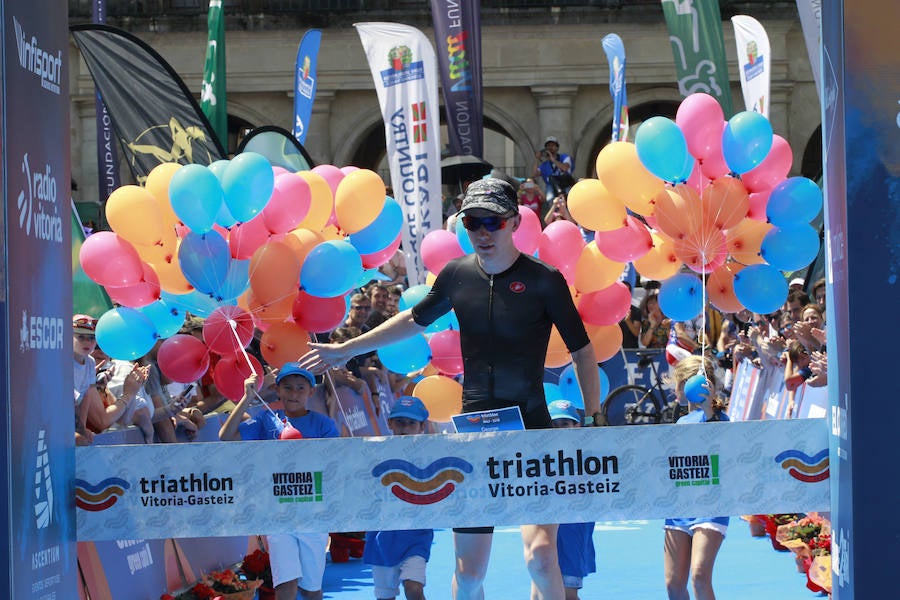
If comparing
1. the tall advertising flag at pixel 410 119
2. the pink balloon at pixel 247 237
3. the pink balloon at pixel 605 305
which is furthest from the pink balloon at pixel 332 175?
the tall advertising flag at pixel 410 119

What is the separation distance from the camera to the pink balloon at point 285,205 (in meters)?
7.89

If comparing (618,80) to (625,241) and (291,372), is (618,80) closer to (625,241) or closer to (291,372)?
(625,241)

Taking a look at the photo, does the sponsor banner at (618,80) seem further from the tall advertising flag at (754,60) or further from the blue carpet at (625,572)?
the blue carpet at (625,572)

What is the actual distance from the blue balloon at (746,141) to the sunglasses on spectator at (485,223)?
2.89 meters

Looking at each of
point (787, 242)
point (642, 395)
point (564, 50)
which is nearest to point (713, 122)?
point (787, 242)

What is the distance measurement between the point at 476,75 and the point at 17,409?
46.9 feet

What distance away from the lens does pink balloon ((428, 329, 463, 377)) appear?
842cm

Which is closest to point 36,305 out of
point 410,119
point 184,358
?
point 184,358

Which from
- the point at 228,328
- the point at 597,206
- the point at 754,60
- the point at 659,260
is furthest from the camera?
the point at 754,60

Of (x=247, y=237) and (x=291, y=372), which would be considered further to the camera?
(x=247, y=237)

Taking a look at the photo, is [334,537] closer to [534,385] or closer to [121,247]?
[121,247]

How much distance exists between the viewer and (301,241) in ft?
26.1

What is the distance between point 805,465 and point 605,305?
315 cm

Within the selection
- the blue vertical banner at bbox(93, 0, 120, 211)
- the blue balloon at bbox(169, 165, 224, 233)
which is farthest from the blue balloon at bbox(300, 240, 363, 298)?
the blue vertical banner at bbox(93, 0, 120, 211)
